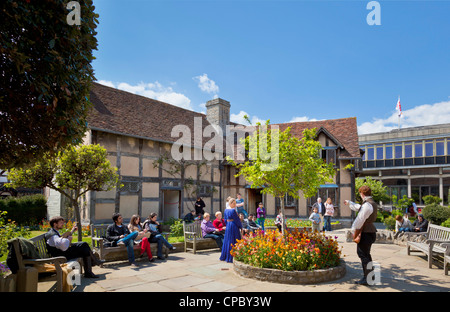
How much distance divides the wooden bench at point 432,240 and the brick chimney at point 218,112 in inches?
575

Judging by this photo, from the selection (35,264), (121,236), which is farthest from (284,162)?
(35,264)

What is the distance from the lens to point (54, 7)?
3674 millimetres

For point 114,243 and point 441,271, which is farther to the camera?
point 114,243

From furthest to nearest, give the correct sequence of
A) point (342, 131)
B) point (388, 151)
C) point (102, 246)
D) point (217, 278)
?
1. point (388, 151)
2. point (342, 131)
3. point (102, 246)
4. point (217, 278)

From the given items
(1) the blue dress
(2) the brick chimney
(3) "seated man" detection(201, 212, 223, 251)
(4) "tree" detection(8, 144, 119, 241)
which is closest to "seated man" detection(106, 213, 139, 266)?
(4) "tree" detection(8, 144, 119, 241)

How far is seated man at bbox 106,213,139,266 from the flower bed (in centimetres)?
248

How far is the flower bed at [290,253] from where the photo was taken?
6.45m

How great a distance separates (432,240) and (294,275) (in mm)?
3975

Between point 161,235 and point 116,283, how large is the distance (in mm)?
2683

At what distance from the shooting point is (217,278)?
671cm

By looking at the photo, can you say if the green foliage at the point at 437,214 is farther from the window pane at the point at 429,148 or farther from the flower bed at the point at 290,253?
the window pane at the point at 429,148

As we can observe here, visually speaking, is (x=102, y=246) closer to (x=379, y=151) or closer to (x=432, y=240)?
(x=432, y=240)
